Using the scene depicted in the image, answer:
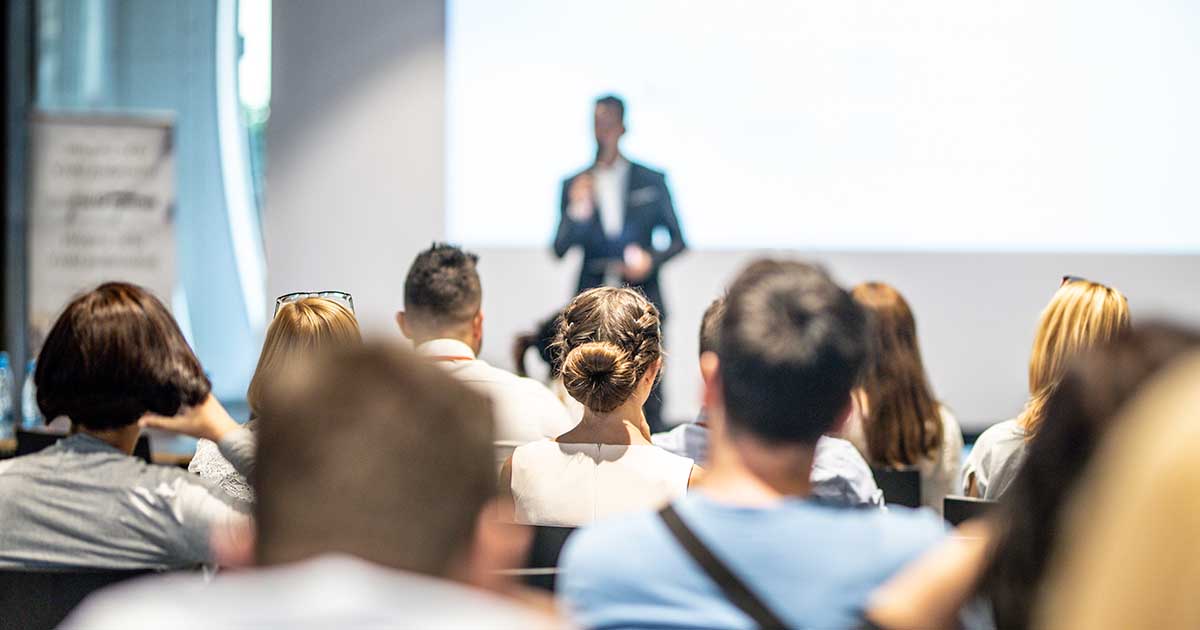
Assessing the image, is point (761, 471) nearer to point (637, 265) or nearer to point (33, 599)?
point (33, 599)

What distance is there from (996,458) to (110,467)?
1.73 m

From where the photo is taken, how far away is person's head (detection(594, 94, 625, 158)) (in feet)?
17.2

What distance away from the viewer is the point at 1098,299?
2502 millimetres

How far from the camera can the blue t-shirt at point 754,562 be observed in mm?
1126

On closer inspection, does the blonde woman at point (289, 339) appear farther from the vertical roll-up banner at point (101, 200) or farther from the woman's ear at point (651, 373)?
the vertical roll-up banner at point (101, 200)

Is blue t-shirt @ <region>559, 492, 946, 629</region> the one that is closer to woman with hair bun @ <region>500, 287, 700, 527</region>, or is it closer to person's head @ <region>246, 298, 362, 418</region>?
woman with hair bun @ <region>500, 287, 700, 527</region>

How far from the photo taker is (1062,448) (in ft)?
3.46

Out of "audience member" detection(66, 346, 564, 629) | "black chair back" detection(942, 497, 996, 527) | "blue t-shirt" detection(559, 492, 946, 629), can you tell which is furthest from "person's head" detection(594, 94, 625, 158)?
"audience member" detection(66, 346, 564, 629)

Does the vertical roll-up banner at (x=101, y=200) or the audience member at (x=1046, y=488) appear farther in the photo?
the vertical roll-up banner at (x=101, y=200)

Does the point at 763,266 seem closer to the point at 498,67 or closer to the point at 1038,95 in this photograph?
the point at 498,67

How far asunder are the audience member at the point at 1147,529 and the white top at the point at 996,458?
1483 millimetres

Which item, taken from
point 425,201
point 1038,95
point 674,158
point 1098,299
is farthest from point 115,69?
point 1098,299

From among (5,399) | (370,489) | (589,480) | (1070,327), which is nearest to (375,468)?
(370,489)

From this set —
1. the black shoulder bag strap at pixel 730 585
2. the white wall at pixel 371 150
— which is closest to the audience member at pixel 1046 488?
the black shoulder bag strap at pixel 730 585
